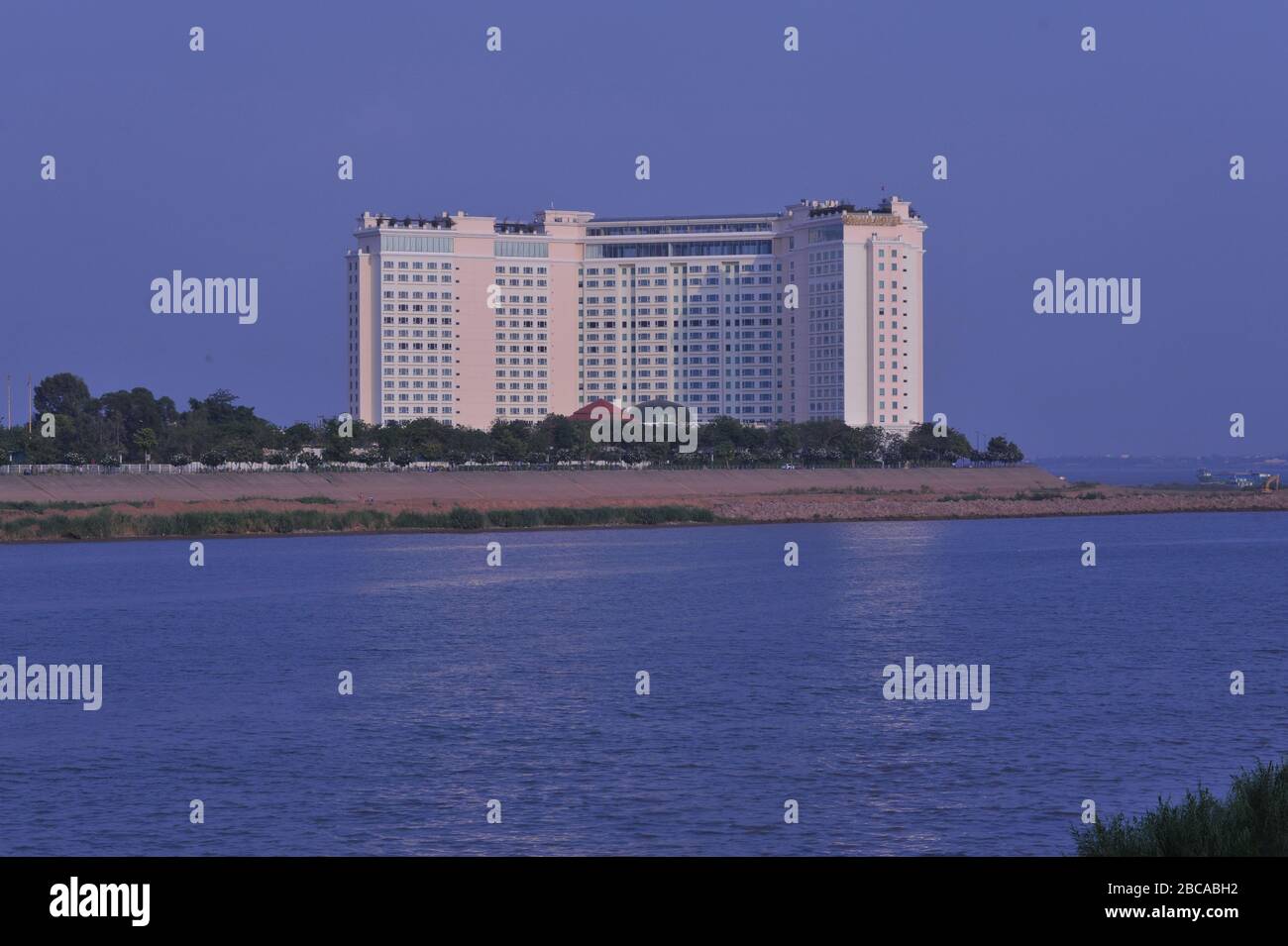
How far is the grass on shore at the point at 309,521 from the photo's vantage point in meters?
106

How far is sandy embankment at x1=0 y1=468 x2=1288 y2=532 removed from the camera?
4882 inches

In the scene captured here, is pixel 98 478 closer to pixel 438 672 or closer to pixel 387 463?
pixel 387 463

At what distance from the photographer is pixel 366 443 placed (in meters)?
174

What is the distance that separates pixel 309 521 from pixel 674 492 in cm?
4727

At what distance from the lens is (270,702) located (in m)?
39.3

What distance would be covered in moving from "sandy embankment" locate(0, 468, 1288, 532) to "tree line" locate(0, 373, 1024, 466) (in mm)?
12149

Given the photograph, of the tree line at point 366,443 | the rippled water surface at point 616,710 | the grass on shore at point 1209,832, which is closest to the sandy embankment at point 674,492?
the tree line at point 366,443

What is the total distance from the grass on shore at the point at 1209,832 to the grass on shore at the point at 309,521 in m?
96.5

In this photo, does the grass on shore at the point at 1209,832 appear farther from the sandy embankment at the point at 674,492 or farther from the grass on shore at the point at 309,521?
the sandy embankment at the point at 674,492

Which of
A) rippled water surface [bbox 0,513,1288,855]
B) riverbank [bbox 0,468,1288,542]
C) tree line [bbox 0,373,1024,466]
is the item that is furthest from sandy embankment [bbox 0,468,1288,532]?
rippled water surface [bbox 0,513,1288,855]
